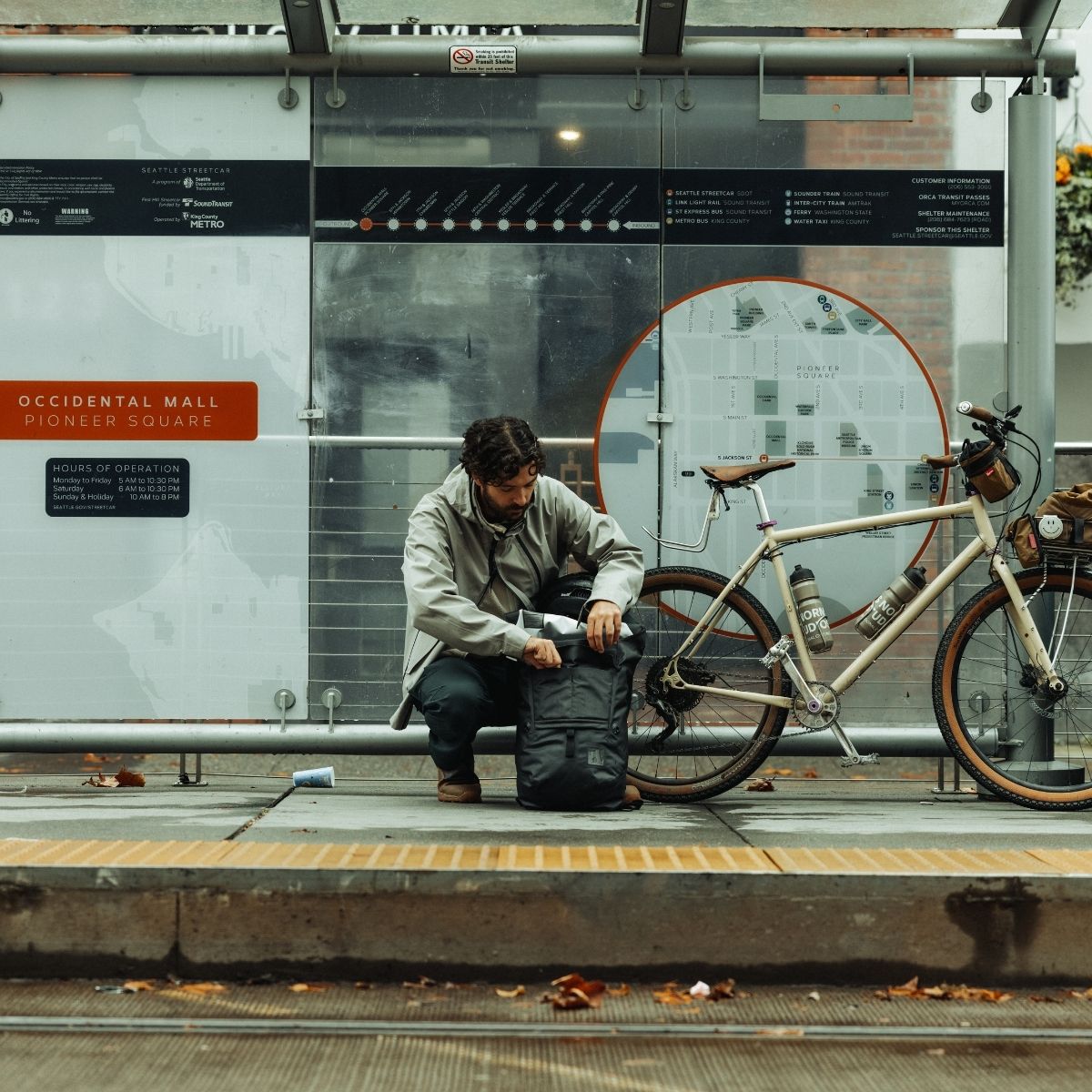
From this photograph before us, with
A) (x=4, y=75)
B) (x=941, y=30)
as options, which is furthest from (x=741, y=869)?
(x=4, y=75)

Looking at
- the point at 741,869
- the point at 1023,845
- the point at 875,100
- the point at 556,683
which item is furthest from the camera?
the point at 875,100

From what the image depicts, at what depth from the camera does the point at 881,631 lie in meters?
5.71

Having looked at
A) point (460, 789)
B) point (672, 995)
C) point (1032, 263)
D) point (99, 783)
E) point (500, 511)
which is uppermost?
point (1032, 263)

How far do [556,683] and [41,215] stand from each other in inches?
116

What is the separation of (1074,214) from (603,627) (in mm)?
8607

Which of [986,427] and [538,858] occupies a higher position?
[986,427]

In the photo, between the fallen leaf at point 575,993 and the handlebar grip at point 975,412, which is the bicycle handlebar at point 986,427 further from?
the fallen leaf at point 575,993

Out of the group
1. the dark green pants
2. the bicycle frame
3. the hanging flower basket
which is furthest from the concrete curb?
the hanging flower basket

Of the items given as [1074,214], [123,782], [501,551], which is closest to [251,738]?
[123,782]

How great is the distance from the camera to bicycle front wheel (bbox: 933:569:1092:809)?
5492 millimetres

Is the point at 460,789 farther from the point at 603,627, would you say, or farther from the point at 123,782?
the point at 123,782

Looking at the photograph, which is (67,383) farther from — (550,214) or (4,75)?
(550,214)

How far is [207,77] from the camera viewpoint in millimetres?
6195

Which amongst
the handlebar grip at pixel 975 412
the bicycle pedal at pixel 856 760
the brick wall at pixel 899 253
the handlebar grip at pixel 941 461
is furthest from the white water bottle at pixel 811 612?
the brick wall at pixel 899 253
